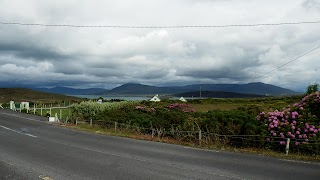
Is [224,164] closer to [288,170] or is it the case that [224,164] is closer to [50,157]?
[288,170]

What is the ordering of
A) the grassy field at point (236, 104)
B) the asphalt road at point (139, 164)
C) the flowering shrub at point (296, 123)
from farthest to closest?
the grassy field at point (236, 104), the flowering shrub at point (296, 123), the asphalt road at point (139, 164)

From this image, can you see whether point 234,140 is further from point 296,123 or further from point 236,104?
point 236,104

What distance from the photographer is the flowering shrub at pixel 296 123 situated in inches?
562

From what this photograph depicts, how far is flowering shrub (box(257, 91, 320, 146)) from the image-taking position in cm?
1428

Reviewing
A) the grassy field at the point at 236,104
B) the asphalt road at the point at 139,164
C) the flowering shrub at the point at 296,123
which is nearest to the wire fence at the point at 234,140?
the flowering shrub at the point at 296,123

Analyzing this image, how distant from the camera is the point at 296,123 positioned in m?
15.2

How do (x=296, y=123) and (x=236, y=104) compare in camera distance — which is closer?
(x=296, y=123)

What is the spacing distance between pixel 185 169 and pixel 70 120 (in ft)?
82.8

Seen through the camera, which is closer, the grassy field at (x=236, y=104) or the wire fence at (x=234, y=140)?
the wire fence at (x=234, y=140)

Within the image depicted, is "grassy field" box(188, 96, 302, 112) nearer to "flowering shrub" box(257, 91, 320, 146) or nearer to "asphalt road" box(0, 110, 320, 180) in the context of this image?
"flowering shrub" box(257, 91, 320, 146)

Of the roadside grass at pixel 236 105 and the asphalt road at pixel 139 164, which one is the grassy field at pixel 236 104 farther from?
the asphalt road at pixel 139 164

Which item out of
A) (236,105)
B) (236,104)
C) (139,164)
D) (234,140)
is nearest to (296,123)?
(234,140)

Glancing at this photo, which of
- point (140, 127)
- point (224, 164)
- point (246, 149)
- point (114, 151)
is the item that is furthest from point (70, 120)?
point (224, 164)

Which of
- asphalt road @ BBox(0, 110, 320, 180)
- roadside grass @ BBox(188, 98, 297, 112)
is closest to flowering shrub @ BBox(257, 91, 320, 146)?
asphalt road @ BBox(0, 110, 320, 180)
